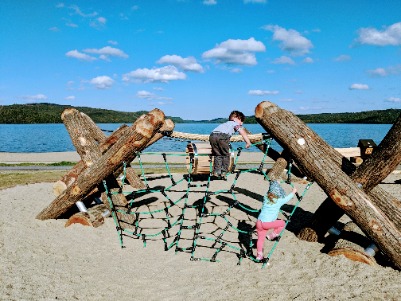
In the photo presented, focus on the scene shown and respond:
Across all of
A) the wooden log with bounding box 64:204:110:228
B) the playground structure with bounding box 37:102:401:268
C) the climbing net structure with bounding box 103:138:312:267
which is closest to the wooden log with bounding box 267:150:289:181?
the climbing net structure with bounding box 103:138:312:267

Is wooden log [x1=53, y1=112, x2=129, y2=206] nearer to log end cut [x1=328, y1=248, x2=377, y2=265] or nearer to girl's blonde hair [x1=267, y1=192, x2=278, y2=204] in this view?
girl's blonde hair [x1=267, y1=192, x2=278, y2=204]

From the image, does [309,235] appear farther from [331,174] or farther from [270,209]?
[331,174]

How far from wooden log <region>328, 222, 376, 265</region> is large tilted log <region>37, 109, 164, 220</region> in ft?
11.6

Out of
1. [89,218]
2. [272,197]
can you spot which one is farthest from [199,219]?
[272,197]

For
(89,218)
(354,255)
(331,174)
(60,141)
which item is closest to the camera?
(331,174)

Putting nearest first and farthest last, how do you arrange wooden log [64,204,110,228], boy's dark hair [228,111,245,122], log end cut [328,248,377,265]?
log end cut [328,248,377,265] → boy's dark hair [228,111,245,122] → wooden log [64,204,110,228]

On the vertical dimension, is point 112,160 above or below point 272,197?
above

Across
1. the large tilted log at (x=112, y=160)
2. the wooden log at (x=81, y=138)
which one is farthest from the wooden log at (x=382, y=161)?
the wooden log at (x=81, y=138)

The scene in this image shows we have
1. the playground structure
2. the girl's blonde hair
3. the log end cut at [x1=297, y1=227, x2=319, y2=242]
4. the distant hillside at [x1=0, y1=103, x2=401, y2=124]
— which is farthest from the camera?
the distant hillside at [x1=0, y1=103, x2=401, y2=124]

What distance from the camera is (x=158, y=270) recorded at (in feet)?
17.0

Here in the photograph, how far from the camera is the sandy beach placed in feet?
14.2

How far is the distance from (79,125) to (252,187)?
5.90m

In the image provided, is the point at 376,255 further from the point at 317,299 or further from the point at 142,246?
the point at 142,246

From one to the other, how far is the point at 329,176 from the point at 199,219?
142 inches
